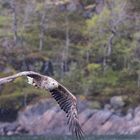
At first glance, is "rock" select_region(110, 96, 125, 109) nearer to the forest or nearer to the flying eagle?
the forest

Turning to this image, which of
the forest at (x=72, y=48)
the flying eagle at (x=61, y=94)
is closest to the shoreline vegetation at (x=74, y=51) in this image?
the forest at (x=72, y=48)

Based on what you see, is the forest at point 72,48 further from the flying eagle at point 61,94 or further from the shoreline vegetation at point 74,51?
the flying eagle at point 61,94

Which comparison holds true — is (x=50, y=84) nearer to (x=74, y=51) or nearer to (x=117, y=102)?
(x=117, y=102)

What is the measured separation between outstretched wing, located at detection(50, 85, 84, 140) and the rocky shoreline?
42.4 meters

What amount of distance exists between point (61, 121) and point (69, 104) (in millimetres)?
44031

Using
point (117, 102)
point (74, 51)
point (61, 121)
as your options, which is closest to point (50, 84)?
point (61, 121)

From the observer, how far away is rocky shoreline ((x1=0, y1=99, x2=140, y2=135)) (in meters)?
63.1

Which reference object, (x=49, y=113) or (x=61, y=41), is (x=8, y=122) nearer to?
(x=49, y=113)

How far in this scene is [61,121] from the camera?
6369 cm

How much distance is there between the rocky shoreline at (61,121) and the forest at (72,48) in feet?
6.51

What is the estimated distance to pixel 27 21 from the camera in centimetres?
8325

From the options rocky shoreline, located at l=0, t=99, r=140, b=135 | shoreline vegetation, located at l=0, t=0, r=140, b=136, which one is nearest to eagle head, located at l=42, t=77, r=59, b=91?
rocky shoreline, located at l=0, t=99, r=140, b=135

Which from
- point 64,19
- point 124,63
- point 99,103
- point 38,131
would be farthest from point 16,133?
point 64,19

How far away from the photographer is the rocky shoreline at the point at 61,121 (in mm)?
63094
